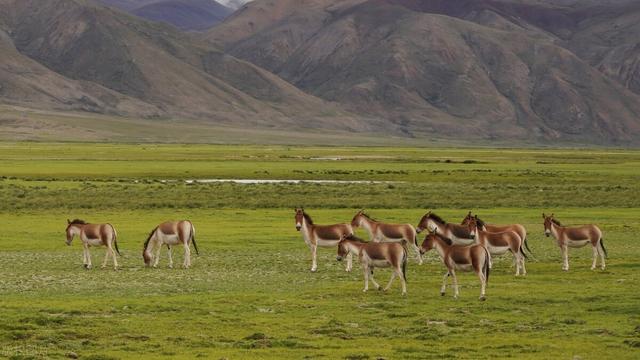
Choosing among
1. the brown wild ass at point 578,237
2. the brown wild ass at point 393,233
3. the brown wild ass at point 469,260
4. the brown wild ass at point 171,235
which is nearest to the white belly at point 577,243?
the brown wild ass at point 578,237

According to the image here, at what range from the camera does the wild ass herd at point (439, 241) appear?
23.8 m

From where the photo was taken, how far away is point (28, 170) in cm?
9019

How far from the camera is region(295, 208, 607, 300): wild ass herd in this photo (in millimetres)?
23750

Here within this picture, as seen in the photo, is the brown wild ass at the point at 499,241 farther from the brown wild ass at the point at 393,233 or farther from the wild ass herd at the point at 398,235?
the brown wild ass at the point at 393,233

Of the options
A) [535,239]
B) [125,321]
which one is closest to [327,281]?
[125,321]

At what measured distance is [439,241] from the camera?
80.1ft

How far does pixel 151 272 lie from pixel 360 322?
9.57 meters

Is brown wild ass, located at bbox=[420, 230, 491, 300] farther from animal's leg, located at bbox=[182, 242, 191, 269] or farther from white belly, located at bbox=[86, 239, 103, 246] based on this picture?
white belly, located at bbox=[86, 239, 103, 246]

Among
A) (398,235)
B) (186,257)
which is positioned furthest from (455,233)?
(186,257)

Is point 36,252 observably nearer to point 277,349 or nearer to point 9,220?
point 9,220

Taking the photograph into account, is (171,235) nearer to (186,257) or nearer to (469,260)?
(186,257)

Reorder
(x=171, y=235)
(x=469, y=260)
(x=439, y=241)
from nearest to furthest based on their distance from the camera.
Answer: (x=469, y=260), (x=439, y=241), (x=171, y=235)

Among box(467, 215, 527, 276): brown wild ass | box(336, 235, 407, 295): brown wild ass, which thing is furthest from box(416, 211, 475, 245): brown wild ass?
box(336, 235, 407, 295): brown wild ass

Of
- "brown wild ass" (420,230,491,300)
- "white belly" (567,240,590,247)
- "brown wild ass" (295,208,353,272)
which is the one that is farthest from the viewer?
"brown wild ass" (295,208,353,272)
